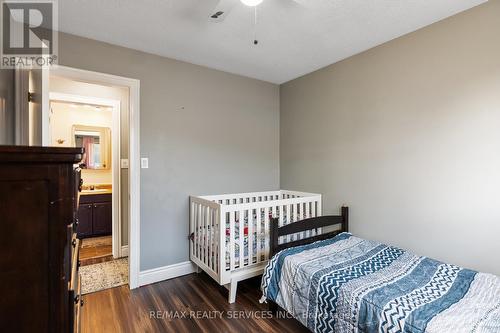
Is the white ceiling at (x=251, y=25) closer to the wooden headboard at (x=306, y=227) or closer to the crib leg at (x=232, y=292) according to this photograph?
the wooden headboard at (x=306, y=227)

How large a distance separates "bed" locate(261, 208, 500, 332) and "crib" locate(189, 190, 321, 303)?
27 centimetres

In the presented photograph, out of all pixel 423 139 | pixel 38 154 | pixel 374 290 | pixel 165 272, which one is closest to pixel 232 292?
→ pixel 165 272

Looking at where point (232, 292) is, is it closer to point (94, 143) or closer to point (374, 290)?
point (374, 290)

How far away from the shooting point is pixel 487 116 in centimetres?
183

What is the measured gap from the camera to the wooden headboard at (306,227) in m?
2.29

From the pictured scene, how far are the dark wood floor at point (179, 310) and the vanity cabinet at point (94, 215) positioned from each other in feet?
6.53

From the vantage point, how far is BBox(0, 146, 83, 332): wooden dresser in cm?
70

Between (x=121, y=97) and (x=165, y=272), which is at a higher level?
(x=121, y=97)

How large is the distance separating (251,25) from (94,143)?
3.73 metres

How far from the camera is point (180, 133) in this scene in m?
2.87

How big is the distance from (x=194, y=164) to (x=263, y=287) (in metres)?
1.54

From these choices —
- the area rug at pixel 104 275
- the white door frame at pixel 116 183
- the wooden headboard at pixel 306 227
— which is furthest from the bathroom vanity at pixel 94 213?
the wooden headboard at pixel 306 227

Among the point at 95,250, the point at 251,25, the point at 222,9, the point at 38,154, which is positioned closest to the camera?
the point at 38,154

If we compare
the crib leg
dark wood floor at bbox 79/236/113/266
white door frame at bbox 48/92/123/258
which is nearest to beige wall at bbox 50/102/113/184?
white door frame at bbox 48/92/123/258
